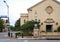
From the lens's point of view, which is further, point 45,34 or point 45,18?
point 45,18

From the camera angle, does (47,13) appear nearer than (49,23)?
No

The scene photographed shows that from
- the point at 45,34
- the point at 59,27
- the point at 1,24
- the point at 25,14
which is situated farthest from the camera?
the point at 1,24

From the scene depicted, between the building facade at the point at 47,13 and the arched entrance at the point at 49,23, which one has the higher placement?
the building facade at the point at 47,13

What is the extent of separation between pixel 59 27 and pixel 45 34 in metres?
11.2

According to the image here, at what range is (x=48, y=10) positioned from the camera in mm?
64562

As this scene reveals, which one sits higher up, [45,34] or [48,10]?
[48,10]

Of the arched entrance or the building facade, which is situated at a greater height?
the building facade

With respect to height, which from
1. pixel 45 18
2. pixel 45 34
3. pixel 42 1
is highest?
pixel 42 1

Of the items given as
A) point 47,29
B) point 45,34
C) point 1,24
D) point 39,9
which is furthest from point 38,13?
point 1,24

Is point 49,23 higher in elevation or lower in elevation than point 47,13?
lower

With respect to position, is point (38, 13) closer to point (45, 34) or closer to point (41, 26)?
point (41, 26)

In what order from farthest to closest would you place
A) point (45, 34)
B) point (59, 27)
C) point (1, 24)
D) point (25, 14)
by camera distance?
point (1, 24), point (25, 14), point (59, 27), point (45, 34)

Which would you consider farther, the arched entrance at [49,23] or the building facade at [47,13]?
the building facade at [47,13]

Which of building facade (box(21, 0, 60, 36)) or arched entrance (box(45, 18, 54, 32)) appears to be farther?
building facade (box(21, 0, 60, 36))
